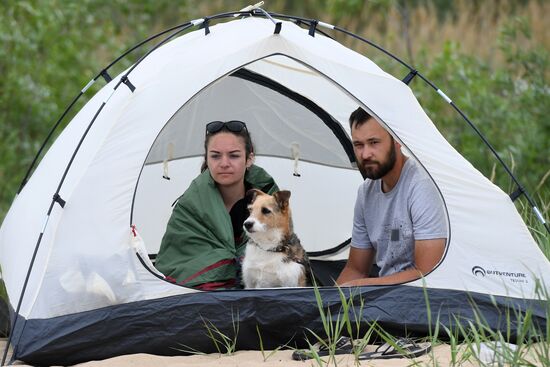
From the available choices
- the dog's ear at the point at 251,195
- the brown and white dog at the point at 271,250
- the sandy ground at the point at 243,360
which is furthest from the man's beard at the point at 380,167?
the sandy ground at the point at 243,360

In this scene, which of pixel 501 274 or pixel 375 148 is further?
pixel 375 148

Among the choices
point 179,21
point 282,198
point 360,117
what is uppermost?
point 179,21

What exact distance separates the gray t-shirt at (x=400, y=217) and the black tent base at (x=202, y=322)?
1.35 feet

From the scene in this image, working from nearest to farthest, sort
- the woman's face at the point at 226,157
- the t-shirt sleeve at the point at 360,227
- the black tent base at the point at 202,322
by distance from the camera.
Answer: the black tent base at the point at 202,322
the woman's face at the point at 226,157
the t-shirt sleeve at the point at 360,227

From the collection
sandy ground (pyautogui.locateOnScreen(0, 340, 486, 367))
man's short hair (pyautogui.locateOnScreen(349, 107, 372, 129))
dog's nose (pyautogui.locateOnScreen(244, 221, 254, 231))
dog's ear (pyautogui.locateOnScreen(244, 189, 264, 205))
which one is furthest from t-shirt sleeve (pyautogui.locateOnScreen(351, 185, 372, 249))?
sandy ground (pyautogui.locateOnScreen(0, 340, 486, 367))

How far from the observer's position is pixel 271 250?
4605 millimetres

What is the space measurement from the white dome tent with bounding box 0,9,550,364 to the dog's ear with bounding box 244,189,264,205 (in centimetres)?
61

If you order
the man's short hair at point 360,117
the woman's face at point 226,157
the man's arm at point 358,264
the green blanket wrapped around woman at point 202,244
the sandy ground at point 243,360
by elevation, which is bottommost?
the sandy ground at point 243,360

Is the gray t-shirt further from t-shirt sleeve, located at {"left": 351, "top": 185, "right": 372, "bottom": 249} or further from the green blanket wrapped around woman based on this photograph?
the green blanket wrapped around woman

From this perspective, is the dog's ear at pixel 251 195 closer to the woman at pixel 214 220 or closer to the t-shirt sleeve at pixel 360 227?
the woman at pixel 214 220

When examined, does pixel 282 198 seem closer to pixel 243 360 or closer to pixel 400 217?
pixel 400 217

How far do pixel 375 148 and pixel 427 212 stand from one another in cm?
41

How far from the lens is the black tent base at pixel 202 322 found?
13.8ft

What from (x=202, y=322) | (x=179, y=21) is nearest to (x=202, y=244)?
(x=202, y=322)
